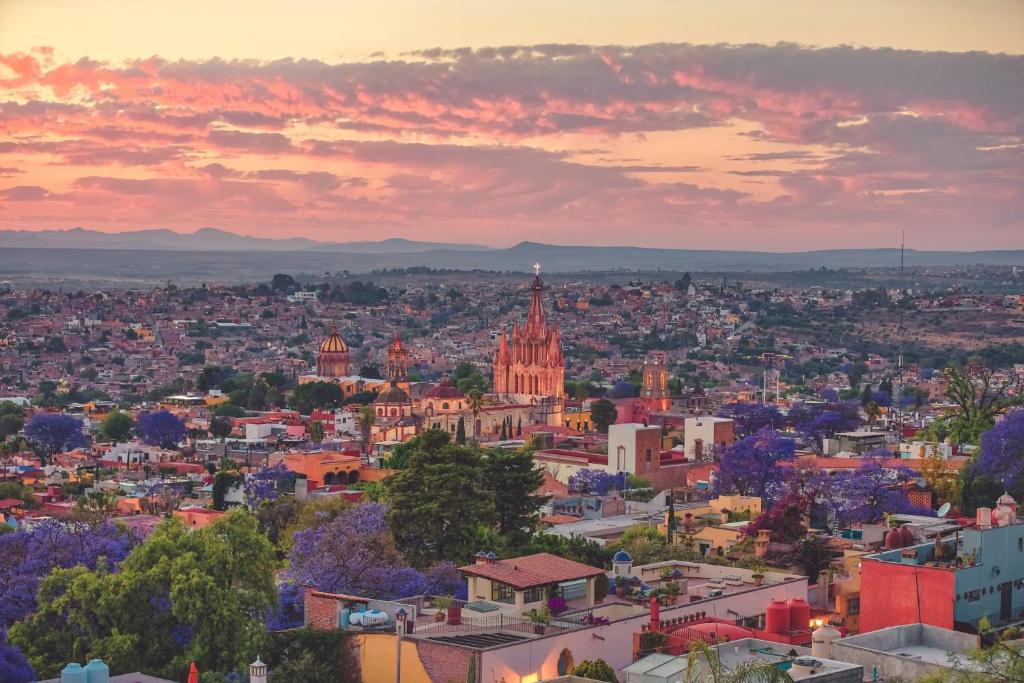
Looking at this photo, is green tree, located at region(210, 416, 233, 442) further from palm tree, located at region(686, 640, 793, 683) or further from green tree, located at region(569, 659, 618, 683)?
palm tree, located at region(686, 640, 793, 683)

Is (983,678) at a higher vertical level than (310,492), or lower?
higher

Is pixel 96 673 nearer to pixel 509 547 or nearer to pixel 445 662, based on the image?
pixel 445 662

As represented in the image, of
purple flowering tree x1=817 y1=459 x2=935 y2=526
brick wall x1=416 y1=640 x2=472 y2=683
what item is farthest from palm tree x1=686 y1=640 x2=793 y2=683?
purple flowering tree x1=817 y1=459 x2=935 y2=526

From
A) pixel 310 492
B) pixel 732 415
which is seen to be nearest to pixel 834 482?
pixel 310 492

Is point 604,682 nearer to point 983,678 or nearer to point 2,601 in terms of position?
point 983,678

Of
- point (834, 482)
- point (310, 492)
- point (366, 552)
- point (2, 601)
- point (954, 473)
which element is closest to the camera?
point (2, 601)

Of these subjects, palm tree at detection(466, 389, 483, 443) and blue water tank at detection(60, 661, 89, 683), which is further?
palm tree at detection(466, 389, 483, 443)
